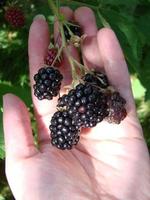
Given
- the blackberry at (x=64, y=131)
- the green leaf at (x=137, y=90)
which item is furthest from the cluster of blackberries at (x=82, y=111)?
the green leaf at (x=137, y=90)

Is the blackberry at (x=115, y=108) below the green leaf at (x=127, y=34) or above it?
below

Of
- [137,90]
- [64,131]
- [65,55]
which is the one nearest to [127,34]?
[65,55]

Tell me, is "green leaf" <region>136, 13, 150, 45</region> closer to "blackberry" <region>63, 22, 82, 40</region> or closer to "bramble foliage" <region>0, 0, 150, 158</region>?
"bramble foliage" <region>0, 0, 150, 158</region>

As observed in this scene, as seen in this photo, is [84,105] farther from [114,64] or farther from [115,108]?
[114,64]

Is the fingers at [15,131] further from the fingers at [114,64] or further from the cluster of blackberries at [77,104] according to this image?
the fingers at [114,64]

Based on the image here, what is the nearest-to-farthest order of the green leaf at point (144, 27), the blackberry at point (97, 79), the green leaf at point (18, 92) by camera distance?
1. the blackberry at point (97, 79)
2. the green leaf at point (18, 92)
3. the green leaf at point (144, 27)

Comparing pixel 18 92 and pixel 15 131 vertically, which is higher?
pixel 18 92

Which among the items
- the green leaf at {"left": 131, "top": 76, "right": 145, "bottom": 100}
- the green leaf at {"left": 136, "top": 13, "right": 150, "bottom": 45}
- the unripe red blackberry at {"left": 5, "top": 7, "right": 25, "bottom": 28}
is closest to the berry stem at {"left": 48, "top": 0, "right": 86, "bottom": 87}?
the unripe red blackberry at {"left": 5, "top": 7, "right": 25, "bottom": 28}
